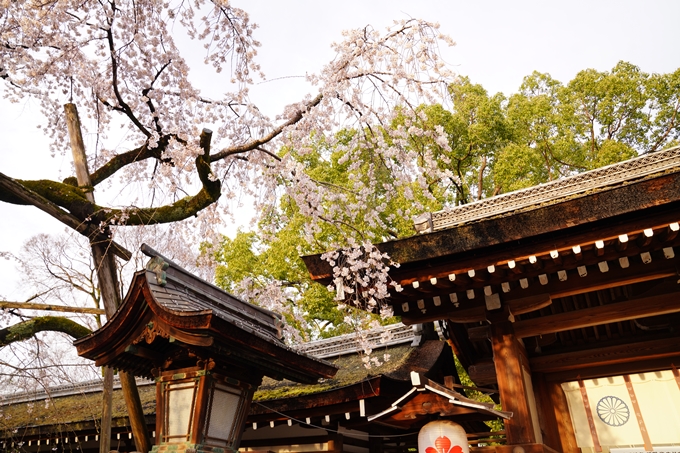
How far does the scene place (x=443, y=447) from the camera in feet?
15.5

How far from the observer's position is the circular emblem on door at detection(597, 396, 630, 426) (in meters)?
6.15

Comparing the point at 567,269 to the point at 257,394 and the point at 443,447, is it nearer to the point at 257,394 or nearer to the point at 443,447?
the point at 443,447

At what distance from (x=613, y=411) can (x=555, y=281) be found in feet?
7.26

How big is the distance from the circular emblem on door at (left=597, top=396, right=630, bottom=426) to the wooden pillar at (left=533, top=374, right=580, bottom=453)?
425 millimetres

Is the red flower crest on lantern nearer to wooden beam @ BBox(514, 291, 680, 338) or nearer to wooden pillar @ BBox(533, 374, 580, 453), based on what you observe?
wooden beam @ BBox(514, 291, 680, 338)

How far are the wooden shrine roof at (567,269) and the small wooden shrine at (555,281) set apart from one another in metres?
0.01

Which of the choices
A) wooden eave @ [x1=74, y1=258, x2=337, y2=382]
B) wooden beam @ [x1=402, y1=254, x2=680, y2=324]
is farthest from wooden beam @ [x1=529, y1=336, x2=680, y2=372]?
wooden eave @ [x1=74, y1=258, x2=337, y2=382]

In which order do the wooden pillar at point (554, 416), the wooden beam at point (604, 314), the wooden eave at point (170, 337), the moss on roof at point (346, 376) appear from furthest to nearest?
the moss on roof at point (346, 376), the wooden pillar at point (554, 416), the wooden beam at point (604, 314), the wooden eave at point (170, 337)

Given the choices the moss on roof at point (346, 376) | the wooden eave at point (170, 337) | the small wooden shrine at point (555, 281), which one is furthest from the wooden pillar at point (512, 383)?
the wooden eave at point (170, 337)

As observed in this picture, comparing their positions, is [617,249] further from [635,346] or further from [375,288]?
[375,288]

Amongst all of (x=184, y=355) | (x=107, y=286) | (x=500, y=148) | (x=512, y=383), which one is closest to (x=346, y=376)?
(x=512, y=383)

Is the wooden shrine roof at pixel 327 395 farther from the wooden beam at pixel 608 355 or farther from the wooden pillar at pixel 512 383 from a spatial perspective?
the wooden beam at pixel 608 355

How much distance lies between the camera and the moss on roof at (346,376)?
7094 mm

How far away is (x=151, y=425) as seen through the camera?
25.1 feet
